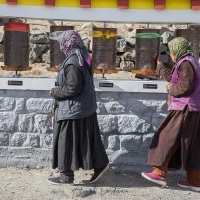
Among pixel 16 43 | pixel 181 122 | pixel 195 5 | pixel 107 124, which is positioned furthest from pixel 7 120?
pixel 195 5

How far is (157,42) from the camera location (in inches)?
230

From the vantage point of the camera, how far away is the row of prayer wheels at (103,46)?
19.2ft

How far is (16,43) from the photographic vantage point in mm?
5895

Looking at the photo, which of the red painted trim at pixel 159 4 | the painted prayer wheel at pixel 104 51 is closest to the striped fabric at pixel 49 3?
the painted prayer wheel at pixel 104 51

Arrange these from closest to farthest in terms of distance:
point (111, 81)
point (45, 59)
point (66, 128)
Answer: point (66, 128), point (111, 81), point (45, 59)

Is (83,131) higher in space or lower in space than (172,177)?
higher

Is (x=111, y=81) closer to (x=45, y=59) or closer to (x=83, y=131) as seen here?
(x=83, y=131)

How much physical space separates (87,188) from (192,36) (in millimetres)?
2109

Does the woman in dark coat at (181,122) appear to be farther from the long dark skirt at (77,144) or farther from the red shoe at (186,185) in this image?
the long dark skirt at (77,144)

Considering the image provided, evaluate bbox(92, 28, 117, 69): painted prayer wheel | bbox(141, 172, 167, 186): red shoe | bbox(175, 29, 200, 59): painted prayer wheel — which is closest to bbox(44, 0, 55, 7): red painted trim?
bbox(92, 28, 117, 69): painted prayer wheel

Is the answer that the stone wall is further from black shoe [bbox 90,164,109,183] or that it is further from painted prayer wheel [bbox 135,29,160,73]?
black shoe [bbox 90,164,109,183]

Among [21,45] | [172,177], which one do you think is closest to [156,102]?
[172,177]

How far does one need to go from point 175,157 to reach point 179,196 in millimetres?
397

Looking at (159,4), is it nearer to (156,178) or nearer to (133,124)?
(133,124)
